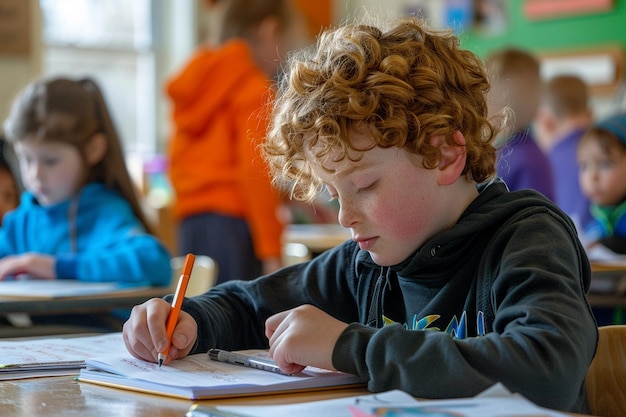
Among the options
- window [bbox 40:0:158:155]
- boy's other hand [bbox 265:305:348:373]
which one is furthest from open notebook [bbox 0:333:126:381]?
window [bbox 40:0:158:155]

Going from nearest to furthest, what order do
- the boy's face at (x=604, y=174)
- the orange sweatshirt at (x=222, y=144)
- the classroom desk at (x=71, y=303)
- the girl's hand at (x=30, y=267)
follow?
1. the classroom desk at (x=71, y=303)
2. the girl's hand at (x=30, y=267)
3. the orange sweatshirt at (x=222, y=144)
4. the boy's face at (x=604, y=174)

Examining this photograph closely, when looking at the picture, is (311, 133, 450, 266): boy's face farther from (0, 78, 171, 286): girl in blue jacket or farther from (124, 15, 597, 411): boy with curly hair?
(0, 78, 171, 286): girl in blue jacket

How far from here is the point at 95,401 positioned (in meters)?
0.95

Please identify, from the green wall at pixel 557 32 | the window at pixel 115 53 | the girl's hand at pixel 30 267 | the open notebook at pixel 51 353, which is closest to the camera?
the open notebook at pixel 51 353

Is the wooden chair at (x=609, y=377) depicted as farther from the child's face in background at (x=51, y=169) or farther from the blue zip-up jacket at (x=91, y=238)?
the child's face in background at (x=51, y=169)

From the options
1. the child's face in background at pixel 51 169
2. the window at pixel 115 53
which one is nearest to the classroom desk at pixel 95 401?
the child's face in background at pixel 51 169

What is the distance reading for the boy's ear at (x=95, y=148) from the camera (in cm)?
250

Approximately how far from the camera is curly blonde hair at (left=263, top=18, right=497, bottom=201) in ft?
3.71

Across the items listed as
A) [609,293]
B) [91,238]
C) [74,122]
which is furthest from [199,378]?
[609,293]

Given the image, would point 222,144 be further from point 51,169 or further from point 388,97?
point 388,97

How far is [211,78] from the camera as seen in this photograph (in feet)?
11.4

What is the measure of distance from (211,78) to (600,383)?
8.17 feet

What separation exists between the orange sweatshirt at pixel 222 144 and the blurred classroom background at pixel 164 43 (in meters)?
1.57

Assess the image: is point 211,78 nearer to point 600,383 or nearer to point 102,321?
point 102,321
